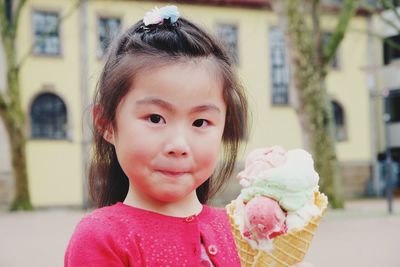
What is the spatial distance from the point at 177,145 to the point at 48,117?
2090 cm

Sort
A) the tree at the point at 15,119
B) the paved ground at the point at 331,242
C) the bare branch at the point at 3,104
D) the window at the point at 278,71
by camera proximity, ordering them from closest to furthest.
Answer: the paved ground at the point at 331,242
the bare branch at the point at 3,104
the tree at the point at 15,119
the window at the point at 278,71

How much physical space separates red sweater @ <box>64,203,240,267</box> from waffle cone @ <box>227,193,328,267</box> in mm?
55

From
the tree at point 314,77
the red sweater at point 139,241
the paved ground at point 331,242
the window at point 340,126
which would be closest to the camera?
the red sweater at point 139,241

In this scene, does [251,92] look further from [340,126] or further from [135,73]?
[135,73]

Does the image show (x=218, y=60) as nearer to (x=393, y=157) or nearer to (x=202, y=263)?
(x=202, y=263)

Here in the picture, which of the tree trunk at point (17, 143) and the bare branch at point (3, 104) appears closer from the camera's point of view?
the bare branch at point (3, 104)

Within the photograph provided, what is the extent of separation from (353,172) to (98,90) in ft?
83.4

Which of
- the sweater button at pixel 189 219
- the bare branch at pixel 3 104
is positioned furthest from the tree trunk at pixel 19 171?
the sweater button at pixel 189 219

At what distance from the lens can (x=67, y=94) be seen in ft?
73.6

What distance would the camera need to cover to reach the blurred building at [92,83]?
22203mm

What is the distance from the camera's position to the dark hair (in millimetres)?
2035

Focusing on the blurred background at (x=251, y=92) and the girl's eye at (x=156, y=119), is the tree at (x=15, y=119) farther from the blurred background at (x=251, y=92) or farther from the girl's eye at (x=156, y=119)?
the girl's eye at (x=156, y=119)

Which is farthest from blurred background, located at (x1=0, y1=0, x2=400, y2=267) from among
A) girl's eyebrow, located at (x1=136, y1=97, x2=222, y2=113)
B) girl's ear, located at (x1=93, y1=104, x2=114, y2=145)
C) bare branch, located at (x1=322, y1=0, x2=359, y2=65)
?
girl's eyebrow, located at (x1=136, y1=97, x2=222, y2=113)

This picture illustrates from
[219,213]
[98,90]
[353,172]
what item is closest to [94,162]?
[98,90]
